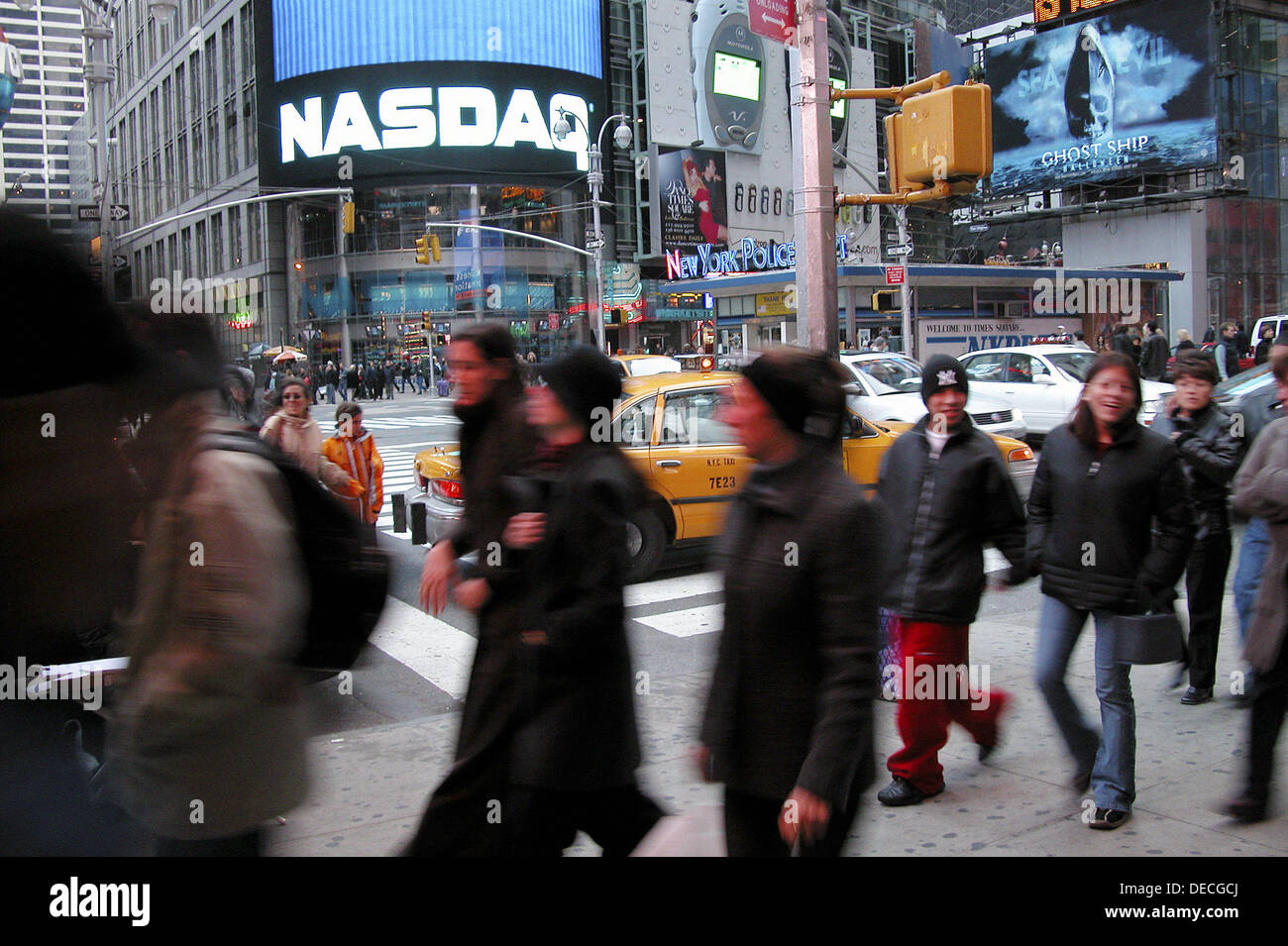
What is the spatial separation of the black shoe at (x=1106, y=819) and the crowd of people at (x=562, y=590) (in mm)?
15

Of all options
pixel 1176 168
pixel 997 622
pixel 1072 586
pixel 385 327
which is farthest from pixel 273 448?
pixel 385 327

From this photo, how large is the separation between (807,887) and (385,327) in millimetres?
57877

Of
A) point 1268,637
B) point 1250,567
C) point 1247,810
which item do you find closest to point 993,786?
point 1247,810

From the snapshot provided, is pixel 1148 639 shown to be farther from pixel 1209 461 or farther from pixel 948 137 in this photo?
pixel 948 137

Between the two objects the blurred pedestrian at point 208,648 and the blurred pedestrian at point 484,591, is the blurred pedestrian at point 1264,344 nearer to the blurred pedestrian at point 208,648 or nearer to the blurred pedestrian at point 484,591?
the blurred pedestrian at point 484,591

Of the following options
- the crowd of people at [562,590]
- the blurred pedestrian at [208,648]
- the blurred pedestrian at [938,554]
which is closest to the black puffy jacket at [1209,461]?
the crowd of people at [562,590]

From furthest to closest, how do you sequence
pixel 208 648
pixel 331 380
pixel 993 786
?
pixel 331 380 < pixel 993 786 < pixel 208 648

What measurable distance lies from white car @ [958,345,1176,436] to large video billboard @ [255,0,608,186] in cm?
4174

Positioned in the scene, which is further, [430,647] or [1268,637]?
[430,647]

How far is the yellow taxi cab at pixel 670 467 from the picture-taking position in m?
9.34

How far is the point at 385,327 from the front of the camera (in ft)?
192

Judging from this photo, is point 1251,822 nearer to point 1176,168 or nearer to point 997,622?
point 997,622

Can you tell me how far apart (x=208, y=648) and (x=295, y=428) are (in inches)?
226

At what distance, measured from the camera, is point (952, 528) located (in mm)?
4543
